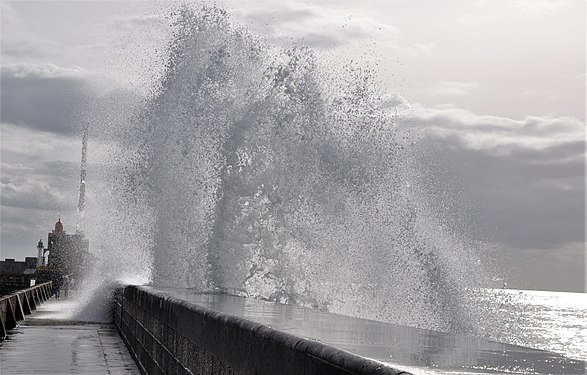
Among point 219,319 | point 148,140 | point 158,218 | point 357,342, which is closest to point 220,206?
point 158,218

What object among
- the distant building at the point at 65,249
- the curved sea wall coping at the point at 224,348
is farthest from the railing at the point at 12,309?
the distant building at the point at 65,249

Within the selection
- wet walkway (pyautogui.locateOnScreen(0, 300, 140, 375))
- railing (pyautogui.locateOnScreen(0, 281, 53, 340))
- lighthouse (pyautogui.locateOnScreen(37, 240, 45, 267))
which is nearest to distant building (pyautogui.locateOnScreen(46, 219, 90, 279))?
lighthouse (pyautogui.locateOnScreen(37, 240, 45, 267))

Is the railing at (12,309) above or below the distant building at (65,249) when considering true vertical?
below

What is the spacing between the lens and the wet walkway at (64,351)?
1184 centimetres

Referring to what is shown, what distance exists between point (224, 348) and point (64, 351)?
9172 millimetres

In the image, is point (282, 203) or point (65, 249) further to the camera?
point (65, 249)

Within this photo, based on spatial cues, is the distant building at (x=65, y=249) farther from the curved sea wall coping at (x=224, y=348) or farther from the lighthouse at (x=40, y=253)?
the curved sea wall coping at (x=224, y=348)

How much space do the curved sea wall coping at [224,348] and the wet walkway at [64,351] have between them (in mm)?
1307

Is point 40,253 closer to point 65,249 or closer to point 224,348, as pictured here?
point 65,249

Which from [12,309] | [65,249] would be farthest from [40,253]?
Answer: [12,309]

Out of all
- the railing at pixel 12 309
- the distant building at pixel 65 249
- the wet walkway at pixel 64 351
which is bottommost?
the wet walkway at pixel 64 351

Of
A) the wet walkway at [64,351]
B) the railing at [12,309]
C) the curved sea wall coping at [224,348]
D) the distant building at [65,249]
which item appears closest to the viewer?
the curved sea wall coping at [224,348]

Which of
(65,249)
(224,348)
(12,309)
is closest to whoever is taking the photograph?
(224,348)

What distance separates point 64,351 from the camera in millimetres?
14148
